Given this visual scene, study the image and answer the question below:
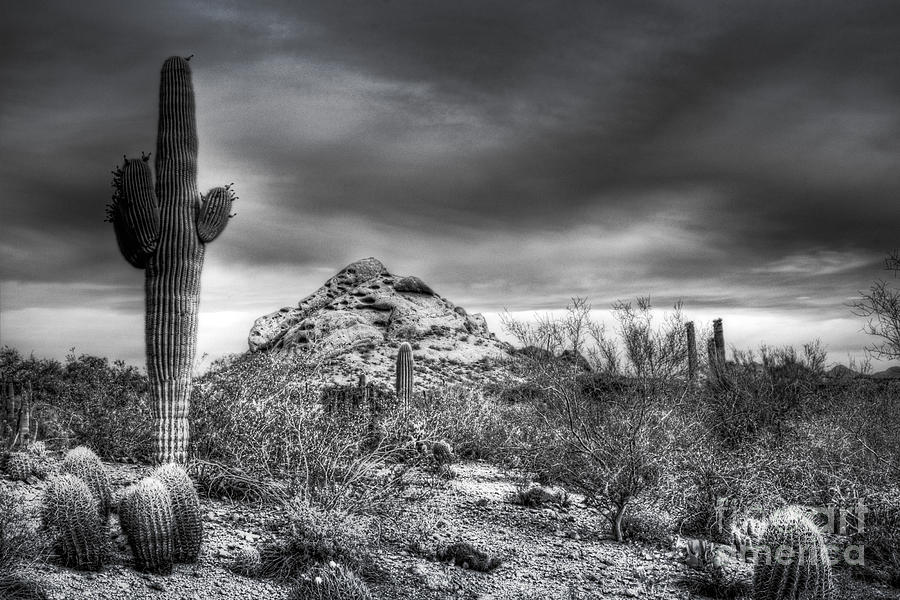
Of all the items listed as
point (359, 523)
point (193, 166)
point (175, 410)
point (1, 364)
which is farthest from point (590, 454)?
point (1, 364)

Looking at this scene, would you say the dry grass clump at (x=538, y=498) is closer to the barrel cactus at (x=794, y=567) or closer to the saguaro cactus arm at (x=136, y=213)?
the barrel cactus at (x=794, y=567)

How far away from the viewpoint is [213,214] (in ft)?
27.2

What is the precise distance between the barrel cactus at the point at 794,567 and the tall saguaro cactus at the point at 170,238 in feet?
19.1

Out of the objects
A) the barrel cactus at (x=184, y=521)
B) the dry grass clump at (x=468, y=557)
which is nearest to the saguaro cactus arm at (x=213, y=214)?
the barrel cactus at (x=184, y=521)

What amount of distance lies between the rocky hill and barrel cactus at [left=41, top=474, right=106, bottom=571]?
418 inches

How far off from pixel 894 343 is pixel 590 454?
362 cm

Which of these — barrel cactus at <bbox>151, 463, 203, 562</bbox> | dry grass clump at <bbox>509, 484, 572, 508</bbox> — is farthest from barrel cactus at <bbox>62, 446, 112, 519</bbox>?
dry grass clump at <bbox>509, 484, 572, 508</bbox>

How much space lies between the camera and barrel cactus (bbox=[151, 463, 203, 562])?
540 cm

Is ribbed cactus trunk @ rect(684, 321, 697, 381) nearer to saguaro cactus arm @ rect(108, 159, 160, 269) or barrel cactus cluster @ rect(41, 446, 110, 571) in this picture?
saguaro cactus arm @ rect(108, 159, 160, 269)

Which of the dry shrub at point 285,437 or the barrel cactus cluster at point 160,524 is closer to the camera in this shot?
the barrel cactus cluster at point 160,524

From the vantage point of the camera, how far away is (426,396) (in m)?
13.5

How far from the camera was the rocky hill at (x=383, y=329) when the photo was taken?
17.6m

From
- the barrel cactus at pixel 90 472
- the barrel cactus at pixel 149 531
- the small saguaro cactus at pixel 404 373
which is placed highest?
the small saguaro cactus at pixel 404 373

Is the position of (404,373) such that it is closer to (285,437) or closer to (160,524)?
(285,437)
